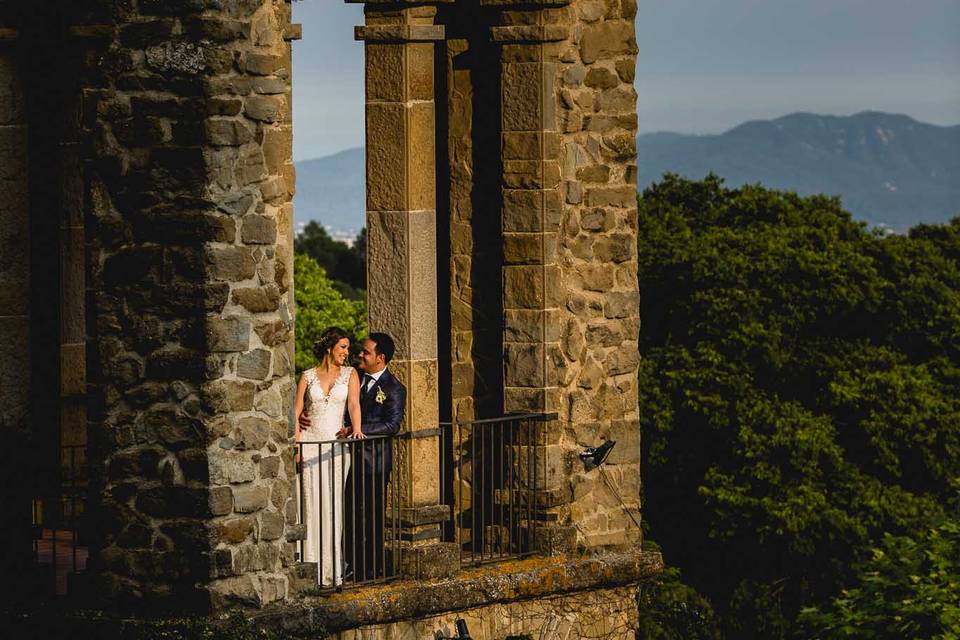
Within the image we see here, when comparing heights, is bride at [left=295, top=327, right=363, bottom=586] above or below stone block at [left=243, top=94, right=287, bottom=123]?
below

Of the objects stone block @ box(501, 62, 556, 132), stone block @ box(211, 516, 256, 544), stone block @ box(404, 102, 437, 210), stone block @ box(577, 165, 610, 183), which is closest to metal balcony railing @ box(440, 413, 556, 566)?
stone block @ box(404, 102, 437, 210)

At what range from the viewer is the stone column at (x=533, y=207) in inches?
581

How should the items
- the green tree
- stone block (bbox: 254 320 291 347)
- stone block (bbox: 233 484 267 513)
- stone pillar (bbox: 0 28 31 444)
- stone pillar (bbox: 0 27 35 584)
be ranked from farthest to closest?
the green tree
stone pillar (bbox: 0 28 31 444)
stone pillar (bbox: 0 27 35 584)
stone block (bbox: 254 320 291 347)
stone block (bbox: 233 484 267 513)

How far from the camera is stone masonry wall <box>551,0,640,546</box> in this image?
1502cm

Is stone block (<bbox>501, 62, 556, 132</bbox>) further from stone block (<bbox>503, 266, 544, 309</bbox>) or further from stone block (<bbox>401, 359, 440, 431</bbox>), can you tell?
stone block (<bbox>401, 359, 440, 431</bbox>)

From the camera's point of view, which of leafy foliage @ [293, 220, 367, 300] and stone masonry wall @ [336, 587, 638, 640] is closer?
stone masonry wall @ [336, 587, 638, 640]

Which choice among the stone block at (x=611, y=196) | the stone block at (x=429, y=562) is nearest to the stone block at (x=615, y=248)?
the stone block at (x=611, y=196)

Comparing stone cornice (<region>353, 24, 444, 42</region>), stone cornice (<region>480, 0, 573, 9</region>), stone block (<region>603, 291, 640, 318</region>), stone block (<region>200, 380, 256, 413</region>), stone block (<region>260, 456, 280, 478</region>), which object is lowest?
stone block (<region>260, 456, 280, 478</region>)

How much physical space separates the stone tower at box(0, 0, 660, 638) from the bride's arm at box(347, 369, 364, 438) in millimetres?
571

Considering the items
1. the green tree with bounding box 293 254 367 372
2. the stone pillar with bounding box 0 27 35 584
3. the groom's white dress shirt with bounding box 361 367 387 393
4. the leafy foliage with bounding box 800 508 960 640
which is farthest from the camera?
the green tree with bounding box 293 254 367 372

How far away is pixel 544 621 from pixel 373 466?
6.31ft

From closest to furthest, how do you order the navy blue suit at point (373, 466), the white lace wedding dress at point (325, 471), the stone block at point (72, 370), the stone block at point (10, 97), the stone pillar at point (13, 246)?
the stone pillar at point (13, 246), the stone block at point (10, 97), the white lace wedding dress at point (325, 471), the navy blue suit at point (373, 466), the stone block at point (72, 370)

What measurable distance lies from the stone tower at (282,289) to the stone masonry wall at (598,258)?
0.06ft

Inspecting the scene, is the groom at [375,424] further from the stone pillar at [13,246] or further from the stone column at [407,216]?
the stone pillar at [13,246]
